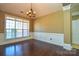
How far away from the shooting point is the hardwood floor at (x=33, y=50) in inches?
64.2

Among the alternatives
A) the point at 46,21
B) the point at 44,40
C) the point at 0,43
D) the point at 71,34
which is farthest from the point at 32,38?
the point at 71,34

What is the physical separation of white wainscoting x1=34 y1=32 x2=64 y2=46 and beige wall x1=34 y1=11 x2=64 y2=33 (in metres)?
0.06

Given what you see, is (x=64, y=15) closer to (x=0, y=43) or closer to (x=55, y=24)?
(x=55, y=24)

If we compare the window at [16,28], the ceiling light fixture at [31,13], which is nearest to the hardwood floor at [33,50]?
the window at [16,28]

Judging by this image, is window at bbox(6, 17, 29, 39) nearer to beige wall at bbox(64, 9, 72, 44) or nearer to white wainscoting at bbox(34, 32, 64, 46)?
white wainscoting at bbox(34, 32, 64, 46)

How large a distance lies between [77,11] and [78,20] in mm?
143

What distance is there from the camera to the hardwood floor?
163 centimetres

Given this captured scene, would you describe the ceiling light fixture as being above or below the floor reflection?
above

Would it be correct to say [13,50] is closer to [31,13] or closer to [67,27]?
[31,13]

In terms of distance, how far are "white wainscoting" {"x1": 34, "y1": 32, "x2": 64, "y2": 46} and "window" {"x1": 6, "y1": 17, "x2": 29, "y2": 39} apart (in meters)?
0.20

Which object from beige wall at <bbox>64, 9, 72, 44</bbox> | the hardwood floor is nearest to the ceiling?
beige wall at <bbox>64, 9, 72, 44</bbox>

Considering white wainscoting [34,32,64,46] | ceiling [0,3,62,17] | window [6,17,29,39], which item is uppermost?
ceiling [0,3,62,17]

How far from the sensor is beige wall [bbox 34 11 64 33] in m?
1.66

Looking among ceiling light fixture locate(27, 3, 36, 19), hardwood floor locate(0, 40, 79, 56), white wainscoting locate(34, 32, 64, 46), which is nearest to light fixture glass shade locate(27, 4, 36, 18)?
ceiling light fixture locate(27, 3, 36, 19)
